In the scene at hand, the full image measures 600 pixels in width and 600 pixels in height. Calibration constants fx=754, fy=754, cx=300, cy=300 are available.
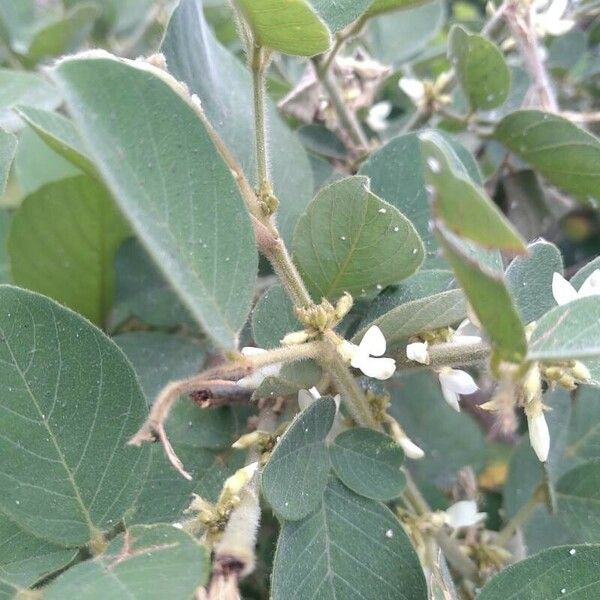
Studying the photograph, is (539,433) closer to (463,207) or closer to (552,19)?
(463,207)

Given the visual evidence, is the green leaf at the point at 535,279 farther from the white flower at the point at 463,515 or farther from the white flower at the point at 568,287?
the white flower at the point at 463,515

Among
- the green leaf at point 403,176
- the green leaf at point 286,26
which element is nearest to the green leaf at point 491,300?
the green leaf at point 286,26

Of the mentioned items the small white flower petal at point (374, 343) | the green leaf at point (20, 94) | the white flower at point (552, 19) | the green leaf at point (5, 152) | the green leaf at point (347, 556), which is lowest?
the green leaf at point (347, 556)

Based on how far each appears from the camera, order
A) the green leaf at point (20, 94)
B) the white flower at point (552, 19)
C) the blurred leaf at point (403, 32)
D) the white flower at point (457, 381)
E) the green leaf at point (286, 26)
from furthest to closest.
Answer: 1. the blurred leaf at point (403, 32)
2. the white flower at point (552, 19)
3. the green leaf at point (20, 94)
4. the white flower at point (457, 381)
5. the green leaf at point (286, 26)

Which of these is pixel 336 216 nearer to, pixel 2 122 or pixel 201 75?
pixel 201 75

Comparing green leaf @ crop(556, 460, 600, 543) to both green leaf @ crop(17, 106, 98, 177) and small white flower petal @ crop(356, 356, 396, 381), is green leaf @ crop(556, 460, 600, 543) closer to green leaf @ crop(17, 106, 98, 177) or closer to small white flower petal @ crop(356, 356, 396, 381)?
small white flower petal @ crop(356, 356, 396, 381)

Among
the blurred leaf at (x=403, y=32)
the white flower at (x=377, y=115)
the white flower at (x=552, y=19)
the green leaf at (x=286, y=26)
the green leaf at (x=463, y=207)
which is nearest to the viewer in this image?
the green leaf at (x=463, y=207)

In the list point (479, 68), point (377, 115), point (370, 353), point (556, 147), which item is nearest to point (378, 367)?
point (370, 353)
